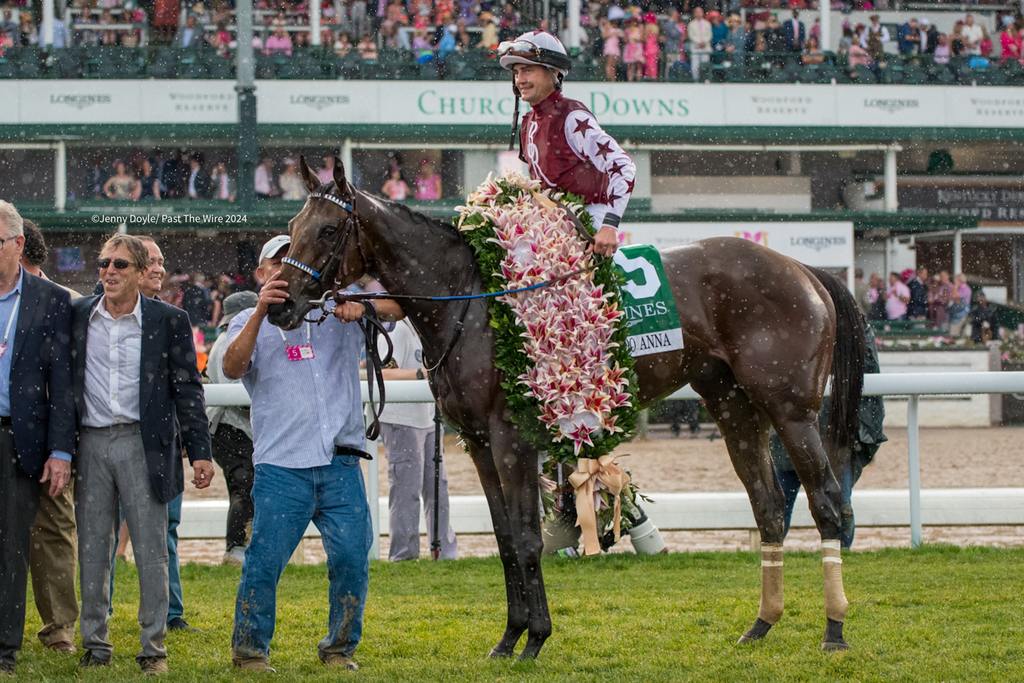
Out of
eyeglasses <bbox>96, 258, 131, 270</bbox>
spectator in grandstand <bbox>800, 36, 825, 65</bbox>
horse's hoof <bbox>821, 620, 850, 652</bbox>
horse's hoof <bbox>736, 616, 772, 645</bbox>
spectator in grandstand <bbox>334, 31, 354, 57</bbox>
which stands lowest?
horse's hoof <bbox>736, 616, 772, 645</bbox>

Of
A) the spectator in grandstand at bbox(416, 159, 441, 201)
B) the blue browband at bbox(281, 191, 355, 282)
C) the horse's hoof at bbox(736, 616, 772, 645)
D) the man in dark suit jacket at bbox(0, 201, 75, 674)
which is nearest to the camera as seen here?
the blue browband at bbox(281, 191, 355, 282)

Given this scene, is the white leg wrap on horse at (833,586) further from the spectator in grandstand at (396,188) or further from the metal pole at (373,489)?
the spectator in grandstand at (396,188)

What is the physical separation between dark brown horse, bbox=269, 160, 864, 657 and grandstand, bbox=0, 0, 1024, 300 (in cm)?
1615

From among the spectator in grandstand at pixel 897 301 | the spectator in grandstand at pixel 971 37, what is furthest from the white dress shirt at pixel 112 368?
the spectator in grandstand at pixel 971 37

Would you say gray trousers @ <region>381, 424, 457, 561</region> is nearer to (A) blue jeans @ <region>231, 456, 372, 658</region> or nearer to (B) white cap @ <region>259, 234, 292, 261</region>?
(A) blue jeans @ <region>231, 456, 372, 658</region>

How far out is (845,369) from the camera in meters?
5.65

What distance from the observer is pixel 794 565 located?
280 inches

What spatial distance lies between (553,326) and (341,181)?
35.7 inches

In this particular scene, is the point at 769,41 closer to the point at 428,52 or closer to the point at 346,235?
the point at 428,52

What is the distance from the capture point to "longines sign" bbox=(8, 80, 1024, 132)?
76.0 ft

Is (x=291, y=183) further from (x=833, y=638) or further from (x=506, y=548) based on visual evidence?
(x=833, y=638)

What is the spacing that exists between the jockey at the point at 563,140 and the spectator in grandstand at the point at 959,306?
18.1 m

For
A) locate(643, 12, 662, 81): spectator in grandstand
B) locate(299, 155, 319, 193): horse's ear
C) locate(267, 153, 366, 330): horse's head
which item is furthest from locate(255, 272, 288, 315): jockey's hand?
locate(643, 12, 662, 81): spectator in grandstand

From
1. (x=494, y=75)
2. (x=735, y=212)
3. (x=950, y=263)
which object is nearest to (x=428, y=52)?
(x=494, y=75)
